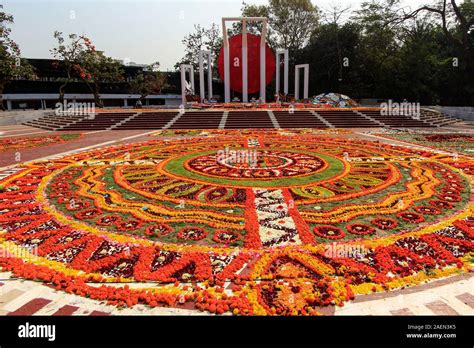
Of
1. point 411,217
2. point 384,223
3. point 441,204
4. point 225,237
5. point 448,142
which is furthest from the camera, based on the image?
point 448,142

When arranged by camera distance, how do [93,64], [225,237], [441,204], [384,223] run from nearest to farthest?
[225,237] < [384,223] < [441,204] < [93,64]

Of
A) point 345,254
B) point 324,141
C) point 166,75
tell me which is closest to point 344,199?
point 345,254

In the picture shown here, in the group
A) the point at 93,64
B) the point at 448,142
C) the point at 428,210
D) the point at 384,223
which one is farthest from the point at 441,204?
the point at 93,64

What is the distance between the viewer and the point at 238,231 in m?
5.12

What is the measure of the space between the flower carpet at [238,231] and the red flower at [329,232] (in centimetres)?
2

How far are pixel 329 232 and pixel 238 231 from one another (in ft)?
4.75

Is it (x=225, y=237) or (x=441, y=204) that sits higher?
(x=441, y=204)

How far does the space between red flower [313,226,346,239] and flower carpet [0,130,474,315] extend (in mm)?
16

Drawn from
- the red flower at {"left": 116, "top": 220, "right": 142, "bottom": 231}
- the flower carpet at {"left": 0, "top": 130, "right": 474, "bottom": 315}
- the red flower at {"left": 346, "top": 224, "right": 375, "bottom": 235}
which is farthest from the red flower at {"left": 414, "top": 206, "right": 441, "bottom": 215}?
the red flower at {"left": 116, "top": 220, "right": 142, "bottom": 231}

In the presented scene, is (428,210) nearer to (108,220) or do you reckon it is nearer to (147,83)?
(108,220)

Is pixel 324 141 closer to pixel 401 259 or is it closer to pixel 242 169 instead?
pixel 242 169

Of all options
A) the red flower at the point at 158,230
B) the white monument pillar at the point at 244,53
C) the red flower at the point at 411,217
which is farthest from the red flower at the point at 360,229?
the white monument pillar at the point at 244,53

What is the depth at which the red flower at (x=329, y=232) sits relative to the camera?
16.1ft
